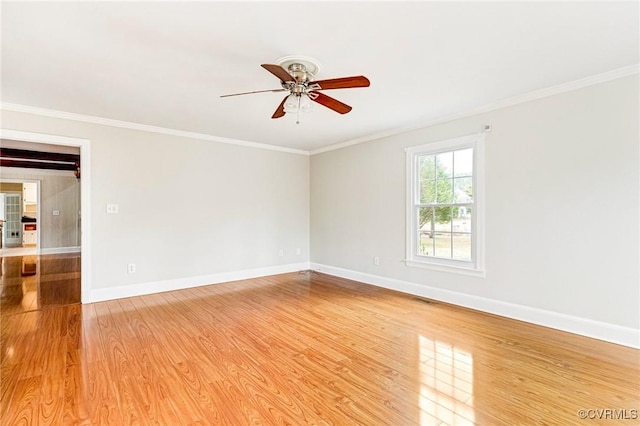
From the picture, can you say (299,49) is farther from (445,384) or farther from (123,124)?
(123,124)

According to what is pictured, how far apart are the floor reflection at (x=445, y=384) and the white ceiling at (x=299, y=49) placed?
2548mm

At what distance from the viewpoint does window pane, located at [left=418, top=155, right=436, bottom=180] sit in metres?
4.41

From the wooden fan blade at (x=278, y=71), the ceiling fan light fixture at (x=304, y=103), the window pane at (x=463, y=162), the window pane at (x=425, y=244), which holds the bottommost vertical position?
the window pane at (x=425, y=244)

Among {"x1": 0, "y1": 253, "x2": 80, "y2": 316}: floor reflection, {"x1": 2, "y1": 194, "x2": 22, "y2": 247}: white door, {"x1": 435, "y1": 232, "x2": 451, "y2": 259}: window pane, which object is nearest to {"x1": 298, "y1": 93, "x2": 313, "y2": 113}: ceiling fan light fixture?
{"x1": 435, "y1": 232, "x2": 451, "y2": 259}: window pane

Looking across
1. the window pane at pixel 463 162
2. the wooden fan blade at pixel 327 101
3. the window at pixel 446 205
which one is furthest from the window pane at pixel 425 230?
the wooden fan blade at pixel 327 101

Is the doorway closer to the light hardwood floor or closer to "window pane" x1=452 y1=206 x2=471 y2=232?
the light hardwood floor

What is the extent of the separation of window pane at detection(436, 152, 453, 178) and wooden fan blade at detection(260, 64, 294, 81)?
267cm

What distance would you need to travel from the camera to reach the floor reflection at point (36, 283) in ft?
13.5

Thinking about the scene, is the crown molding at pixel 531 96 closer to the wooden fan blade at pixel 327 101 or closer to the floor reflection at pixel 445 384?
the wooden fan blade at pixel 327 101

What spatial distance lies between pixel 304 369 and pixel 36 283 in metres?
5.52

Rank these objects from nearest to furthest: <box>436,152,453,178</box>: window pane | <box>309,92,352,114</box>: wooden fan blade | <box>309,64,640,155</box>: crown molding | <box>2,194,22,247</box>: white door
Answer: <box>309,92,352,114</box>: wooden fan blade < <box>309,64,640,155</box>: crown molding < <box>436,152,453,178</box>: window pane < <box>2,194,22,247</box>: white door

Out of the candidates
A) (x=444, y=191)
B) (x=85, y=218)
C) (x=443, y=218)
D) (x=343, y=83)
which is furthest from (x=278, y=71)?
(x=85, y=218)

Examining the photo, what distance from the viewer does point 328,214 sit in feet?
19.9

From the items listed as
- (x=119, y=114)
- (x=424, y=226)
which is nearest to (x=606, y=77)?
(x=424, y=226)
